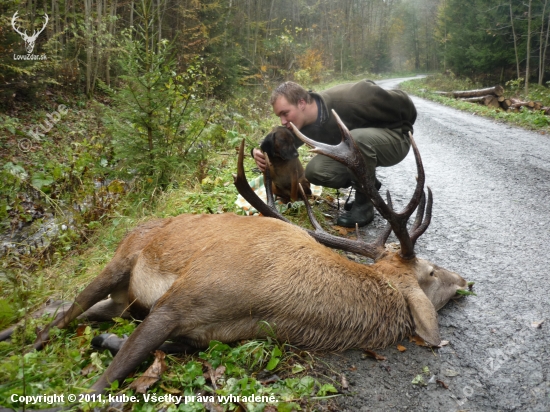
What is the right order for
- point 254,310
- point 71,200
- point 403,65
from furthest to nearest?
point 403,65 → point 71,200 → point 254,310

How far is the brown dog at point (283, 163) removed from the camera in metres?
4.45

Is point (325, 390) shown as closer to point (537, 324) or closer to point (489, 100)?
point (537, 324)

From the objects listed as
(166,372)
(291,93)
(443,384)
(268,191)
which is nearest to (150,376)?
(166,372)

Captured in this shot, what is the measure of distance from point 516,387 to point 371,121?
3269 mm

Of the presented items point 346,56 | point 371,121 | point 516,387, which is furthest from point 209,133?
point 346,56

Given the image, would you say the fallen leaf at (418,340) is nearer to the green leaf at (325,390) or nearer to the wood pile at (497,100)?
the green leaf at (325,390)

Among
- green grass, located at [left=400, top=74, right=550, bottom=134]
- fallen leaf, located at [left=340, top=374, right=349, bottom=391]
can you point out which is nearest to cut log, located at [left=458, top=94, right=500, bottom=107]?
green grass, located at [left=400, top=74, right=550, bottom=134]

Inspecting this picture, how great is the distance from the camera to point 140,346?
7.66 feet

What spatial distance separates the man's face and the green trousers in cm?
55

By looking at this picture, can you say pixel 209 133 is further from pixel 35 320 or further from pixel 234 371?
pixel 234 371

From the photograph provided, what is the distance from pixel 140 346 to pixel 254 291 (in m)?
0.72

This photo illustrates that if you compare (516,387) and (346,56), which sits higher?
(346,56)

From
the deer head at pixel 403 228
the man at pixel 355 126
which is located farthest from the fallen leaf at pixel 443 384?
the man at pixel 355 126

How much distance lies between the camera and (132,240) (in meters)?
3.25
